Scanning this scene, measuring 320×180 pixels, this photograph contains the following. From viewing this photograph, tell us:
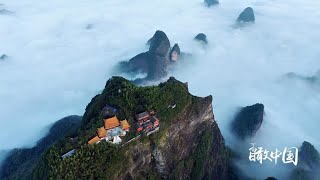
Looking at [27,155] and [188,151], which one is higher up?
[188,151]

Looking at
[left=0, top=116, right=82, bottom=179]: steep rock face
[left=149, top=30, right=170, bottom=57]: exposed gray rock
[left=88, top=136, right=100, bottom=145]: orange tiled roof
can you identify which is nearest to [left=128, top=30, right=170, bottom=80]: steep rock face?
[left=149, top=30, right=170, bottom=57]: exposed gray rock

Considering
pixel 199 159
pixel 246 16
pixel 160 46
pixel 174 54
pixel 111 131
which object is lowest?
pixel 246 16

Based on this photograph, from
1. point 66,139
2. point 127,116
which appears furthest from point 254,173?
point 66,139

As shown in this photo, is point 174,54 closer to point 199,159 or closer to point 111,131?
point 199,159

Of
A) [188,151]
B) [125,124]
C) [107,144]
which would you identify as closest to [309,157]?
[188,151]

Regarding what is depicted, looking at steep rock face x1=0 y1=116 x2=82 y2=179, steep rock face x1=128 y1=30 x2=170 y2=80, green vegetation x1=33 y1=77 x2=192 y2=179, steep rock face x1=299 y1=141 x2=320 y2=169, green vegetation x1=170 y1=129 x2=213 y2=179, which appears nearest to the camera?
green vegetation x1=33 y1=77 x2=192 y2=179

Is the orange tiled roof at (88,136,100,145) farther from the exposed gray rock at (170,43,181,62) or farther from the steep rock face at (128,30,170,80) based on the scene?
the exposed gray rock at (170,43,181,62)
